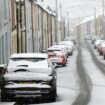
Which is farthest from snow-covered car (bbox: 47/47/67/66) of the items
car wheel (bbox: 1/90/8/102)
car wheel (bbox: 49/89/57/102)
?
car wheel (bbox: 1/90/8/102)

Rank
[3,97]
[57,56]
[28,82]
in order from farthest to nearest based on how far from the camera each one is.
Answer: [57,56]
[3,97]
[28,82]

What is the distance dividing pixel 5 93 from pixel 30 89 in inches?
31.7

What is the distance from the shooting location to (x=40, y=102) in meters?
18.2

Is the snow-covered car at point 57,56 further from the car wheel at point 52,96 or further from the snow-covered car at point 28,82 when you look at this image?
the snow-covered car at point 28,82

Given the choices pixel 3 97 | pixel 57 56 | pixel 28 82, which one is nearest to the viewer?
pixel 28 82

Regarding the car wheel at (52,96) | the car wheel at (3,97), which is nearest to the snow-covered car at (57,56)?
the car wheel at (52,96)

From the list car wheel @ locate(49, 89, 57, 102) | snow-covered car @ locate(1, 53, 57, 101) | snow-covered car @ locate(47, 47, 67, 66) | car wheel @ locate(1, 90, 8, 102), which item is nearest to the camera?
snow-covered car @ locate(1, 53, 57, 101)

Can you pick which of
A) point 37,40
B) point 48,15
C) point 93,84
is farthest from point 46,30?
point 93,84

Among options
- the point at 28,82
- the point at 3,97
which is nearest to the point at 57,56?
the point at 3,97

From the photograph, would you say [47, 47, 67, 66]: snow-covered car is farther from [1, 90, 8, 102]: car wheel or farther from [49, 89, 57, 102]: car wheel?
[1, 90, 8, 102]: car wheel

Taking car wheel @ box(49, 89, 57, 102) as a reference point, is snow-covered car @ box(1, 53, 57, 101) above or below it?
above

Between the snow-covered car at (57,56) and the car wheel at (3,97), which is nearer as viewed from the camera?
the car wheel at (3,97)

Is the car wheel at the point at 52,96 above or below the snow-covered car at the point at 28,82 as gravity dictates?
below

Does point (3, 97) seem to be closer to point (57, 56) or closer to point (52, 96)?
point (52, 96)
